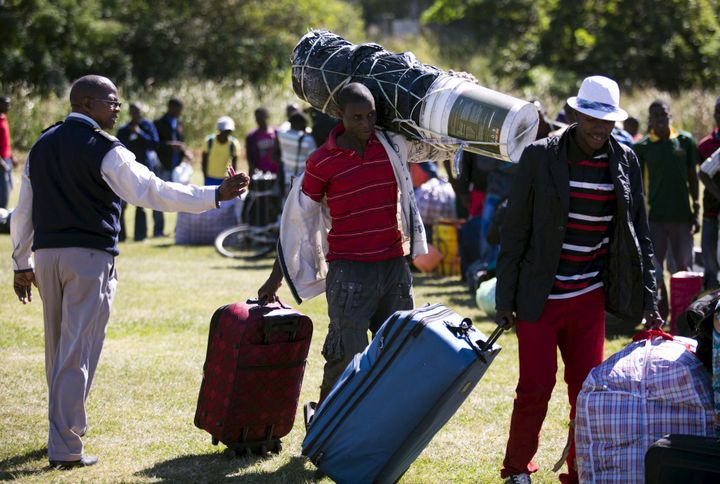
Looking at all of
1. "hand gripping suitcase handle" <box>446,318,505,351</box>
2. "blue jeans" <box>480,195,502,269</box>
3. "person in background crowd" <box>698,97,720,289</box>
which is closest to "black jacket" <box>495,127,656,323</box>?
"hand gripping suitcase handle" <box>446,318,505,351</box>

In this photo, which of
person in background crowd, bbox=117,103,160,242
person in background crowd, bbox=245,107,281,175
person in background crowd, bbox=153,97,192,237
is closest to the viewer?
person in background crowd, bbox=117,103,160,242

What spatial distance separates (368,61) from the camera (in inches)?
231

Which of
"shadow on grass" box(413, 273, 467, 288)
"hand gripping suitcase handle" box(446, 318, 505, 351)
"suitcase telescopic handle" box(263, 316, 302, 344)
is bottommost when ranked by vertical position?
"shadow on grass" box(413, 273, 467, 288)

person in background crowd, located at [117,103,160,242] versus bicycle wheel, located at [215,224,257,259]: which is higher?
person in background crowd, located at [117,103,160,242]

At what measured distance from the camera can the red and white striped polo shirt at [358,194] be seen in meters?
5.84

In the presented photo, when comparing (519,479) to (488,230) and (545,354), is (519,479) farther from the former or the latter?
(488,230)

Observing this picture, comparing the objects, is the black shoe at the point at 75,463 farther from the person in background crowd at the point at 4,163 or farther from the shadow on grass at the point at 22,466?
the person in background crowd at the point at 4,163

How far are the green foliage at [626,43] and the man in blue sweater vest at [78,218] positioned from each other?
104 ft

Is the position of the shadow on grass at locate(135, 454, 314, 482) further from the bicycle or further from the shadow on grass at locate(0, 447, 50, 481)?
the bicycle

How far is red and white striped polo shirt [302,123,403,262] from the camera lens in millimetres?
5840

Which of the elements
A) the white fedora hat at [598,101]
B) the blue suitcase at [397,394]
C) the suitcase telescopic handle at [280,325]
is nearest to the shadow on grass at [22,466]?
the suitcase telescopic handle at [280,325]

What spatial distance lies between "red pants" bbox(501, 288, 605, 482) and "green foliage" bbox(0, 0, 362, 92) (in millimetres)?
33819

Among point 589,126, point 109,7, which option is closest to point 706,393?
point 589,126

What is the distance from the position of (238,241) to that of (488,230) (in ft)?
17.8
